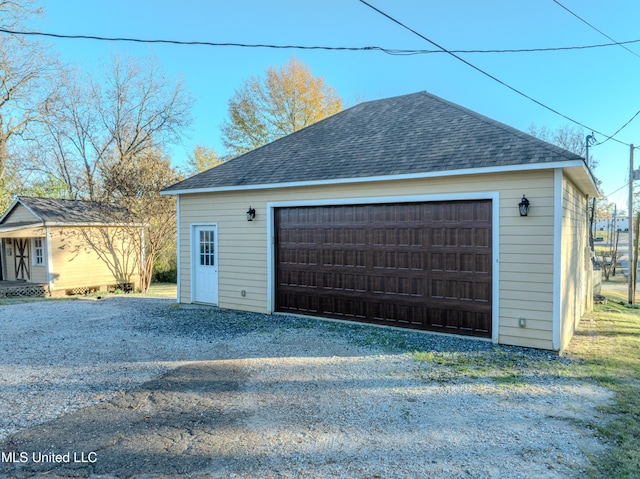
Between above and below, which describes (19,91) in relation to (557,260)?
above

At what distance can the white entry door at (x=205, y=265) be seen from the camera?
30.5ft

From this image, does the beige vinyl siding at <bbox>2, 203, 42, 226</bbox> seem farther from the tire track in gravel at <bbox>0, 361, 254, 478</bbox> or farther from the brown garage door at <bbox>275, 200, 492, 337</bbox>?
the tire track in gravel at <bbox>0, 361, 254, 478</bbox>

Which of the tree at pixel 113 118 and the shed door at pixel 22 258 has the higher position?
the tree at pixel 113 118

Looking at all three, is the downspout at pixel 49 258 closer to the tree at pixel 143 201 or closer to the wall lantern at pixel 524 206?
the tree at pixel 143 201

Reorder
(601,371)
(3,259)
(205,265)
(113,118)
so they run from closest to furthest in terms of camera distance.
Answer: (601,371) → (205,265) → (3,259) → (113,118)

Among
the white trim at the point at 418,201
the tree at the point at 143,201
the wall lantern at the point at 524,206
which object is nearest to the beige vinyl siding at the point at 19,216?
the tree at the point at 143,201

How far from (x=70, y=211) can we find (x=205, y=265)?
10.0 m

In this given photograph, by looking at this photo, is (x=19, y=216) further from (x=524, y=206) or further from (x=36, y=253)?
(x=524, y=206)

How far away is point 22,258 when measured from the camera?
1647 cm

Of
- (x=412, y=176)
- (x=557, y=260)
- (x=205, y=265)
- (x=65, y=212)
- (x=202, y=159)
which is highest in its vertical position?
(x=202, y=159)

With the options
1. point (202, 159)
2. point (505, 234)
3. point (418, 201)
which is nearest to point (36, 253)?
point (202, 159)

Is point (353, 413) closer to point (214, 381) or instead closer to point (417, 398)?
point (417, 398)

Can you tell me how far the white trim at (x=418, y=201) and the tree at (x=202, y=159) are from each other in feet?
55.3

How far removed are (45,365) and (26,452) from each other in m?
2.51
